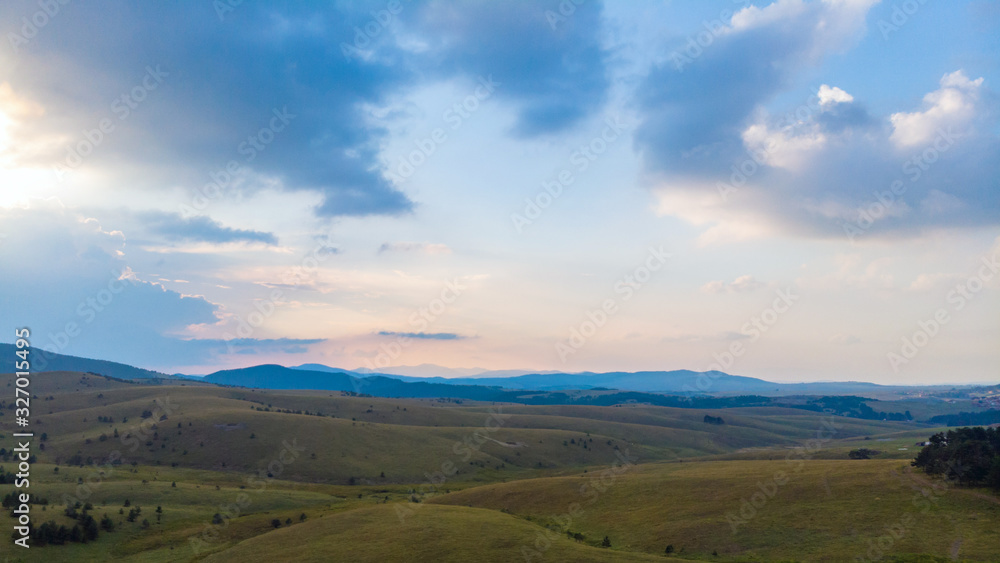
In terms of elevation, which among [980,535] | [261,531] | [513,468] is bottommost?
[513,468]

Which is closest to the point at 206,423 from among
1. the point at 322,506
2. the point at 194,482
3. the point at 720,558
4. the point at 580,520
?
the point at 194,482

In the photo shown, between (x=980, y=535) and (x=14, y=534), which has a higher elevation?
(x=980, y=535)

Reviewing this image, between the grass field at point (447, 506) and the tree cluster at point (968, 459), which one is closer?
the grass field at point (447, 506)

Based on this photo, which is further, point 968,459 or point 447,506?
point 447,506

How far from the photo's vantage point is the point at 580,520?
59.2 metres

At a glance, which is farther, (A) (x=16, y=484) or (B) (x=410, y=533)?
(A) (x=16, y=484)

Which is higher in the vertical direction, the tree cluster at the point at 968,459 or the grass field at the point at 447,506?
the tree cluster at the point at 968,459

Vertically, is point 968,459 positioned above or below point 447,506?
above

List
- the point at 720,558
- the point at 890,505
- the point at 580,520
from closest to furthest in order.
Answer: the point at 720,558 → the point at 890,505 → the point at 580,520

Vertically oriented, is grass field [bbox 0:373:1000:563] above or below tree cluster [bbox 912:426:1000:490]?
below

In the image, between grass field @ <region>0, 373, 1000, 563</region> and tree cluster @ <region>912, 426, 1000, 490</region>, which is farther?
tree cluster @ <region>912, 426, 1000, 490</region>

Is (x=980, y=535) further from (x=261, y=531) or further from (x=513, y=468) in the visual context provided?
(x=513, y=468)

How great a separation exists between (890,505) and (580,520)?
28.7 m

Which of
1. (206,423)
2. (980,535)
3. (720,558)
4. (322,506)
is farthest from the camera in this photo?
(206,423)
